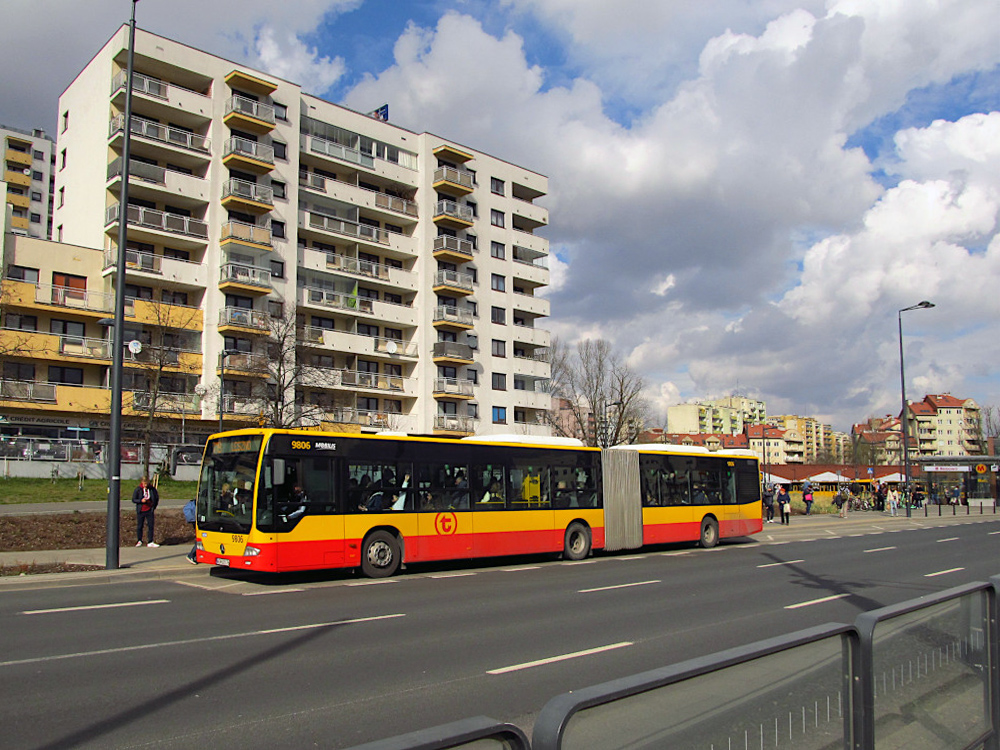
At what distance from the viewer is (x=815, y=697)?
11.5 feet

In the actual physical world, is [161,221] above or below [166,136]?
below

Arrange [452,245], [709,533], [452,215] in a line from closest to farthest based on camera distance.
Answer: [709,533] < [452,215] < [452,245]

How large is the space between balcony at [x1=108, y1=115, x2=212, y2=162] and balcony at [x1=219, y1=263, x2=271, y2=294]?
250 inches

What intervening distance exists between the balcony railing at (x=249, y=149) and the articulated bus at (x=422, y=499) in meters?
33.1

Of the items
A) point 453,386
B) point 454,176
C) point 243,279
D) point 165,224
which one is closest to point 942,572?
point 243,279

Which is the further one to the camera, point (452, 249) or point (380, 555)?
point (452, 249)

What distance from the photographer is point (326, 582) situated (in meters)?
15.4

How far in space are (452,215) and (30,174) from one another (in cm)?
5687

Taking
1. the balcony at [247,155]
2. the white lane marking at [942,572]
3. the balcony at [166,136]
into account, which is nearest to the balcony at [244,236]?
the balcony at [247,155]

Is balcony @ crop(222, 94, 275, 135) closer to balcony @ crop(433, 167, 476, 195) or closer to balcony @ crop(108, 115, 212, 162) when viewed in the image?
balcony @ crop(108, 115, 212, 162)

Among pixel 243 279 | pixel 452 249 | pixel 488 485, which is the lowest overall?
pixel 488 485

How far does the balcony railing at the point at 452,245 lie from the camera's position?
188 feet

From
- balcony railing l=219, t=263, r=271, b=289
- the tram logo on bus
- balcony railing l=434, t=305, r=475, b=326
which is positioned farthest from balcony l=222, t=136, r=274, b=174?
the tram logo on bus

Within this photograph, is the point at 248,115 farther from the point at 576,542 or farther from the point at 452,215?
the point at 576,542
